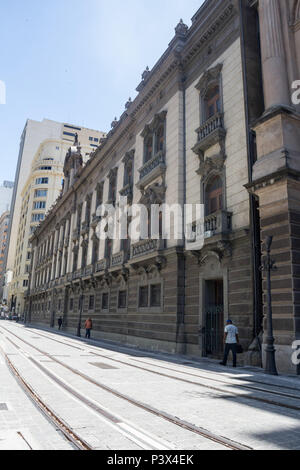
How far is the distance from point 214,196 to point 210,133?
3.02 m

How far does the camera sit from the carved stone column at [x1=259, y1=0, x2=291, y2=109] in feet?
45.8

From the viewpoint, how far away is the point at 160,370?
38.1 ft

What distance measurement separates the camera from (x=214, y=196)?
1728cm

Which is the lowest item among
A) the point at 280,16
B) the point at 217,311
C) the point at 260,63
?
the point at 217,311

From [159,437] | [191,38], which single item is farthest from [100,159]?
[159,437]

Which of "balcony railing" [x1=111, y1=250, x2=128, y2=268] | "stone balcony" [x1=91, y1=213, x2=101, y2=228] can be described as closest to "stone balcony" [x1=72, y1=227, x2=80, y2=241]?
"stone balcony" [x1=91, y1=213, x2=101, y2=228]

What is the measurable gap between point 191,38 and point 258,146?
32.0ft

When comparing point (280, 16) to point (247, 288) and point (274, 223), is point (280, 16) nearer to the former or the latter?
point (274, 223)

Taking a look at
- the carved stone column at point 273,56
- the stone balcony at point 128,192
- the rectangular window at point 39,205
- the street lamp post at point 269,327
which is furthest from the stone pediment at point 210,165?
the rectangular window at point 39,205

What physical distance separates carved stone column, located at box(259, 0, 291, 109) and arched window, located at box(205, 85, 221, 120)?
3604mm

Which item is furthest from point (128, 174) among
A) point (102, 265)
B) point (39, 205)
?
point (39, 205)

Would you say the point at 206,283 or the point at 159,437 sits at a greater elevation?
the point at 206,283

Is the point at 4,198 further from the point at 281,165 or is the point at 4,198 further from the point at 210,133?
the point at 281,165

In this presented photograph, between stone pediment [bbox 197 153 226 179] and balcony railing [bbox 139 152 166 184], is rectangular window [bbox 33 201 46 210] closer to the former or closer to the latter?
balcony railing [bbox 139 152 166 184]
